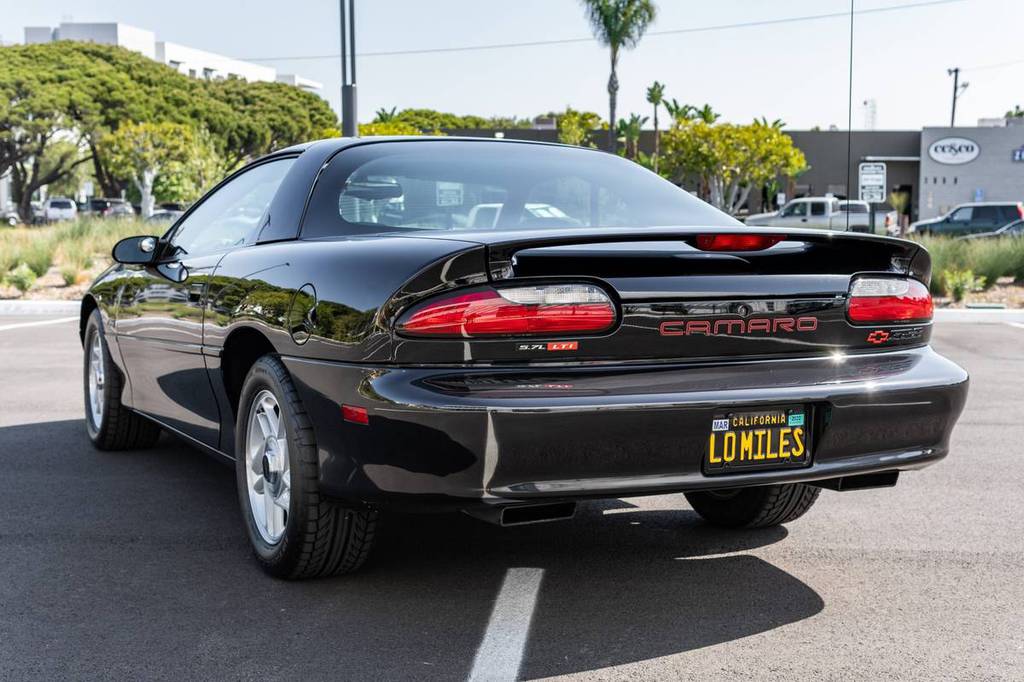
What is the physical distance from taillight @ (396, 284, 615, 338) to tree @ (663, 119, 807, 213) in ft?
182

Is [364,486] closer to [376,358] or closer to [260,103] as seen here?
[376,358]

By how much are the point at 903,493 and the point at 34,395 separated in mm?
5896

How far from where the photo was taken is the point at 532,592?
3934 millimetres

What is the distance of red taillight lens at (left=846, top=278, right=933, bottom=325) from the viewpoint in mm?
3799

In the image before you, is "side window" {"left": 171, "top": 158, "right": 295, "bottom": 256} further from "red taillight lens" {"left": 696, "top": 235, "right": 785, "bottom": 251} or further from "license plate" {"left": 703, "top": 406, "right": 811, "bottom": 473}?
"license plate" {"left": 703, "top": 406, "right": 811, "bottom": 473}

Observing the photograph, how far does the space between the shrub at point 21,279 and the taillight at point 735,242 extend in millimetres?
17174

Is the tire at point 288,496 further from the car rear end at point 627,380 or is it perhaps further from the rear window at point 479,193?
the rear window at point 479,193

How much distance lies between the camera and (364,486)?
3.48 meters

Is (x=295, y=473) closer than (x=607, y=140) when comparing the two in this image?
Yes

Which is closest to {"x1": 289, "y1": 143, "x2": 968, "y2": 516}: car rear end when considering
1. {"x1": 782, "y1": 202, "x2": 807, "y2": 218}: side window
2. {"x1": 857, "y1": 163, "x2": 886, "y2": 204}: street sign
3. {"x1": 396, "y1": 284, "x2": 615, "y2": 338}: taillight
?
{"x1": 396, "y1": 284, "x2": 615, "y2": 338}: taillight

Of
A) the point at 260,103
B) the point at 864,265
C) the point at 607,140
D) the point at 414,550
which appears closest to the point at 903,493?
the point at 864,265

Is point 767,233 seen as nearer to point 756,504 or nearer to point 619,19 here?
point 756,504

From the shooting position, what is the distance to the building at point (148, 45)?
329ft

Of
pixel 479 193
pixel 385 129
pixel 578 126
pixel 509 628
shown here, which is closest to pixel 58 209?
pixel 385 129
